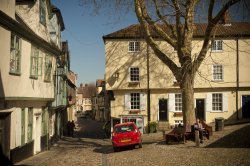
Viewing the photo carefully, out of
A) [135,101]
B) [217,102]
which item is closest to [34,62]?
[135,101]

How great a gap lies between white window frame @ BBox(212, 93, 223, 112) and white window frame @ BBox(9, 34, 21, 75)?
70.9 feet

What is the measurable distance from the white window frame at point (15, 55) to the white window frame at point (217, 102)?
2162 centimetres

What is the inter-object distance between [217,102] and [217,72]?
2961 mm

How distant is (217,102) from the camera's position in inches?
1262

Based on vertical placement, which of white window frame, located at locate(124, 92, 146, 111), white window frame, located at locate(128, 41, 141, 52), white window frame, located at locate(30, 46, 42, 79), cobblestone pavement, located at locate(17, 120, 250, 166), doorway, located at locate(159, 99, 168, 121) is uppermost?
white window frame, located at locate(128, 41, 141, 52)

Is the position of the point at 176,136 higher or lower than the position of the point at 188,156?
higher

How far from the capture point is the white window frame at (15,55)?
48.7ft

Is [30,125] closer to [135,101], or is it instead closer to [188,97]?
[188,97]

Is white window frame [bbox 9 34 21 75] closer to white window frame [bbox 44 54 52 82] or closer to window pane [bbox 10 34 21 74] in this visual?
window pane [bbox 10 34 21 74]

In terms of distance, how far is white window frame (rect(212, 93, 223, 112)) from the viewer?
3200 centimetres

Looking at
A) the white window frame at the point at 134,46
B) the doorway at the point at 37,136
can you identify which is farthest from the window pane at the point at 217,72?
the doorway at the point at 37,136

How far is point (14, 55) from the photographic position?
1520cm

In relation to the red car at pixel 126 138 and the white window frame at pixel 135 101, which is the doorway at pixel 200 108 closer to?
the white window frame at pixel 135 101

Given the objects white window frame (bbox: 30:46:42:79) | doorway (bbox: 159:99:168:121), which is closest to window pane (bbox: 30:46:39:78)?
white window frame (bbox: 30:46:42:79)
